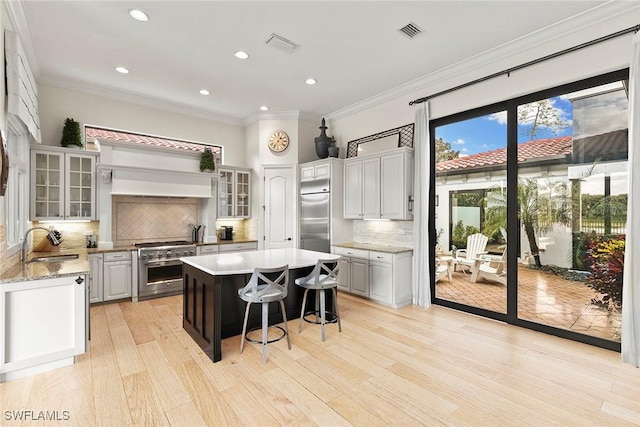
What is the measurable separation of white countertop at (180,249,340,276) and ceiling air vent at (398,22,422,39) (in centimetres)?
262

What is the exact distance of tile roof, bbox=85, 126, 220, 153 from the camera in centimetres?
506

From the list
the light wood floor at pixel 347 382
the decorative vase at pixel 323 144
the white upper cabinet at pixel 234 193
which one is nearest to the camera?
the light wood floor at pixel 347 382

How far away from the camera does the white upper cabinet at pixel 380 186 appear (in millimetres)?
4598

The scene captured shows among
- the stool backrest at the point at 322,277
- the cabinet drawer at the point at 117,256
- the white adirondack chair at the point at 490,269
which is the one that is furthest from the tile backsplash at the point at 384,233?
the cabinet drawer at the point at 117,256

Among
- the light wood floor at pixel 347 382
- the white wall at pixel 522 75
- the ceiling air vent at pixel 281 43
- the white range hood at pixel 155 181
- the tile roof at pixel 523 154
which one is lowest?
the light wood floor at pixel 347 382

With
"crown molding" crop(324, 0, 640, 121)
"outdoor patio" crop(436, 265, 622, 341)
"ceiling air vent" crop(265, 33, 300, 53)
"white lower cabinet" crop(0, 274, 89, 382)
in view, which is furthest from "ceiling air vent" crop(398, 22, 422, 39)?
"white lower cabinet" crop(0, 274, 89, 382)

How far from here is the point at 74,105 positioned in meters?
4.79

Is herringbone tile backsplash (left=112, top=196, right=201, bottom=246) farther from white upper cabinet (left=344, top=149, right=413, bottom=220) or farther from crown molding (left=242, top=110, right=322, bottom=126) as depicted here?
white upper cabinet (left=344, top=149, right=413, bottom=220)

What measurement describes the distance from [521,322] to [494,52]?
326cm

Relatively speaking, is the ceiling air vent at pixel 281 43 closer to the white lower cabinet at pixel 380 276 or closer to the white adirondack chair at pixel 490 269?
the white lower cabinet at pixel 380 276

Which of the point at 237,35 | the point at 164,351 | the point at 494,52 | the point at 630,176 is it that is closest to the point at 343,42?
the point at 237,35

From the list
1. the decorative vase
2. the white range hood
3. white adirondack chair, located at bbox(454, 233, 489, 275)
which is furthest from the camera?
the decorative vase

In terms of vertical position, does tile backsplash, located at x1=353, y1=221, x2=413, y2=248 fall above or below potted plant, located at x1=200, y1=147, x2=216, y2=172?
below

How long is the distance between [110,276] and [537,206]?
5.84m
